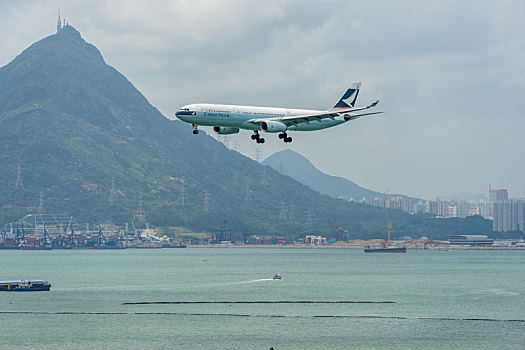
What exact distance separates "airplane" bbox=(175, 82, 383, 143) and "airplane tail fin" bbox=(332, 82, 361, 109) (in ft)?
76.6

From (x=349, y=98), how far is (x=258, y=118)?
41534mm

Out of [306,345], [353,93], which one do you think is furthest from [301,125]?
[306,345]

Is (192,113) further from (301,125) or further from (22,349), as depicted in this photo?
(22,349)

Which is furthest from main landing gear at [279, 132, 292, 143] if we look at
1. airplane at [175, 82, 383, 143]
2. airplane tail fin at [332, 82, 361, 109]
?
airplane tail fin at [332, 82, 361, 109]

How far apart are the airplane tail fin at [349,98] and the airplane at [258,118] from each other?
919 inches

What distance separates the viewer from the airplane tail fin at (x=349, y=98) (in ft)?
552

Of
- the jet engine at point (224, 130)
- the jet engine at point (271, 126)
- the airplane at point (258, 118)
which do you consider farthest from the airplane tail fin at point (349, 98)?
the jet engine at point (224, 130)

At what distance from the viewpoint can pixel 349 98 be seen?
168875 mm

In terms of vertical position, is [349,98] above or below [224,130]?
above

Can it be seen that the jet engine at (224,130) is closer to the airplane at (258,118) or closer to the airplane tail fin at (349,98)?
the airplane at (258,118)

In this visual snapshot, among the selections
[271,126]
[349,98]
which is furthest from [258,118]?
[349,98]

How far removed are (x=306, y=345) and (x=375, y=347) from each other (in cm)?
1647

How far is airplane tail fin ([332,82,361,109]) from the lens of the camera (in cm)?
16825

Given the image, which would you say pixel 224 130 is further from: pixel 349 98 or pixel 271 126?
pixel 349 98
